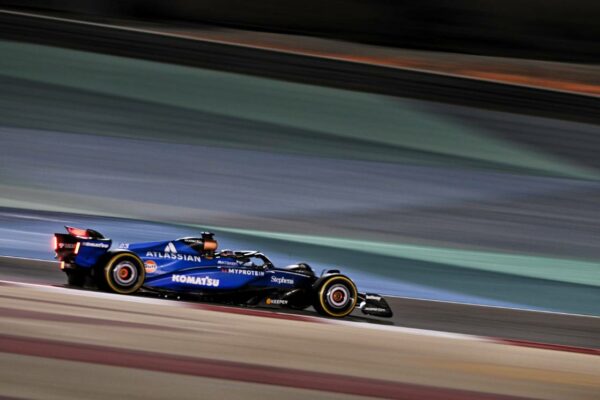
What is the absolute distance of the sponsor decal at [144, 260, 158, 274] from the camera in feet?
19.7

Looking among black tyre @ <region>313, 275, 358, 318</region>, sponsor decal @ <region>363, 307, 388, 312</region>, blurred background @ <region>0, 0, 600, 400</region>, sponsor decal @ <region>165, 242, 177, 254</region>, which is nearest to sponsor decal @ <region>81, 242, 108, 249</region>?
sponsor decal @ <region>165, 242, 177, 254</region>

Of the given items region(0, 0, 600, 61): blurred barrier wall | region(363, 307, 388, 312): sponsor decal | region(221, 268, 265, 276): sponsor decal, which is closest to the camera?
region(221, 268, 265, 276): sponsor decal

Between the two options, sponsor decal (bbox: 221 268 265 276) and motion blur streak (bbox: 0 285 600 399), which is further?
sponsor decal (bbox: 221 268 265 276)

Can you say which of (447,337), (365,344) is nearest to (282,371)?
(365,344)

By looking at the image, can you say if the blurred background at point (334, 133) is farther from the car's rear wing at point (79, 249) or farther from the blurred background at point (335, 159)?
the car's rear wing at point (79, 249)

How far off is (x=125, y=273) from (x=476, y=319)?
8.12ft

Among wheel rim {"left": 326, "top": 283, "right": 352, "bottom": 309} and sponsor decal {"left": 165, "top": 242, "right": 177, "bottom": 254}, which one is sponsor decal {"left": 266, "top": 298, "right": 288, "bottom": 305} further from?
sponsor decal {"left": 165, "top": 242, "right": 177, "bottom": 254}

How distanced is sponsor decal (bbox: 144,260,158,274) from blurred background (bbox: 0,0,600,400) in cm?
58

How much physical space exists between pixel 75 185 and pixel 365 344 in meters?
5.48

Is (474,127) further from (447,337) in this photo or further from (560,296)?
(447,337)

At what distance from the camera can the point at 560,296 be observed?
27.4 feet

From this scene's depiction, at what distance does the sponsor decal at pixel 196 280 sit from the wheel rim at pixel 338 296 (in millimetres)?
745

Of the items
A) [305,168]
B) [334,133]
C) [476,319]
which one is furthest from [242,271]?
[334,133]

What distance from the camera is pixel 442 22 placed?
13391mm
